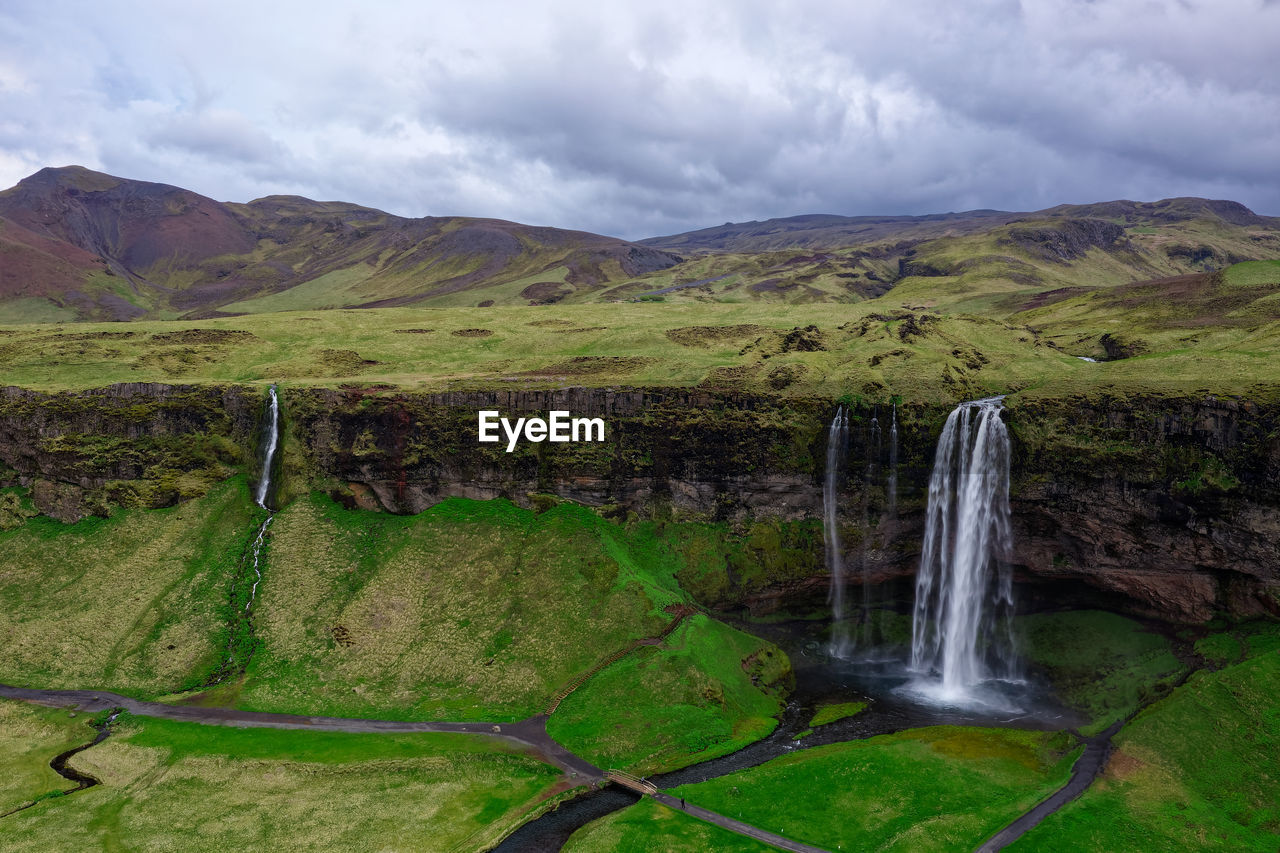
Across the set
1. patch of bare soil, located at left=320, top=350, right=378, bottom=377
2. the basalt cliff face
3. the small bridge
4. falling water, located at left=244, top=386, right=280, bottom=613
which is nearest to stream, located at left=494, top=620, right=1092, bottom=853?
the small bridge

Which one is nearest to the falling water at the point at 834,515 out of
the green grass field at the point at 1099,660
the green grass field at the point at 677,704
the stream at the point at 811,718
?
the stream at the point at 811,718

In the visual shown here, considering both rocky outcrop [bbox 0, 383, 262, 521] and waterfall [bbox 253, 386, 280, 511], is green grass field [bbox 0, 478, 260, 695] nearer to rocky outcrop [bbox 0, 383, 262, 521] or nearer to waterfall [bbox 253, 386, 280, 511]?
waterfall [bbox 253, 386, 280, 511]

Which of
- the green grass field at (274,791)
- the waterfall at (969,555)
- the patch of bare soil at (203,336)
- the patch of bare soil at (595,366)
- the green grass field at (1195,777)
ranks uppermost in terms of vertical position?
the patch of bare soil at (203,336)

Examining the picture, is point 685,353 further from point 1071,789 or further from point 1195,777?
point 1195,777

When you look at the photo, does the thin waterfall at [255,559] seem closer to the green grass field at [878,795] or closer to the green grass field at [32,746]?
the green grass field at [32,746]

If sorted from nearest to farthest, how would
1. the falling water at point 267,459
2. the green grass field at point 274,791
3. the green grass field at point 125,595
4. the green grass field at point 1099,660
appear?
the green grass field at point 274,791 → the green grass field at point 1099,660 → the green grass field at point 125,595 → the falling water at point 267,459

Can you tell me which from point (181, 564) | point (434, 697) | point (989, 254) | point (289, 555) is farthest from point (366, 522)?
point (989, 254)

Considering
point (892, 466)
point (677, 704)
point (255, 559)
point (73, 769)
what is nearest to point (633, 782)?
point (677, 704)
